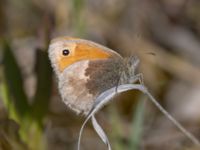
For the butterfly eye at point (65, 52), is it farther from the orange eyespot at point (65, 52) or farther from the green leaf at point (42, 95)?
the green leaf at point (42, 95)

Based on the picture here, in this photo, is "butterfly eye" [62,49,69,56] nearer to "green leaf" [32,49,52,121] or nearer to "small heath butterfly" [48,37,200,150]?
"small heath butterfly" [48,37,200,150]

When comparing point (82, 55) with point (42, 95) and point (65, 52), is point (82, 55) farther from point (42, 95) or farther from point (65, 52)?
point (42, 95)

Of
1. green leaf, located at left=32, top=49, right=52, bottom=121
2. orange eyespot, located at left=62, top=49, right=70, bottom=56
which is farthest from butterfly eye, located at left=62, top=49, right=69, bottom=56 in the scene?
green leaf, located at left=32, top=49, right=52, bottom=121

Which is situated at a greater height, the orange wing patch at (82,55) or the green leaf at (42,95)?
the orange wing patch at (82,55)

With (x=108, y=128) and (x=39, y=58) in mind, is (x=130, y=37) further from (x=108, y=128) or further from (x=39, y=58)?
(x=39, y=58)

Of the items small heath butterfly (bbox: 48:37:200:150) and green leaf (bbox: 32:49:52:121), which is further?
green leaf (bbox: 32:49:52:121)

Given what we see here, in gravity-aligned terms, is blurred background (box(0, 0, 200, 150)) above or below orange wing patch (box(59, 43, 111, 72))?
below

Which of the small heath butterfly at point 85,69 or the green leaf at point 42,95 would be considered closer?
the small heath butterfly at point 85,69

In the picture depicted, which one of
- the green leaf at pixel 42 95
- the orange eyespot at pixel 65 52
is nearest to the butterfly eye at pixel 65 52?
the orange eyespot at pixel 65 52
